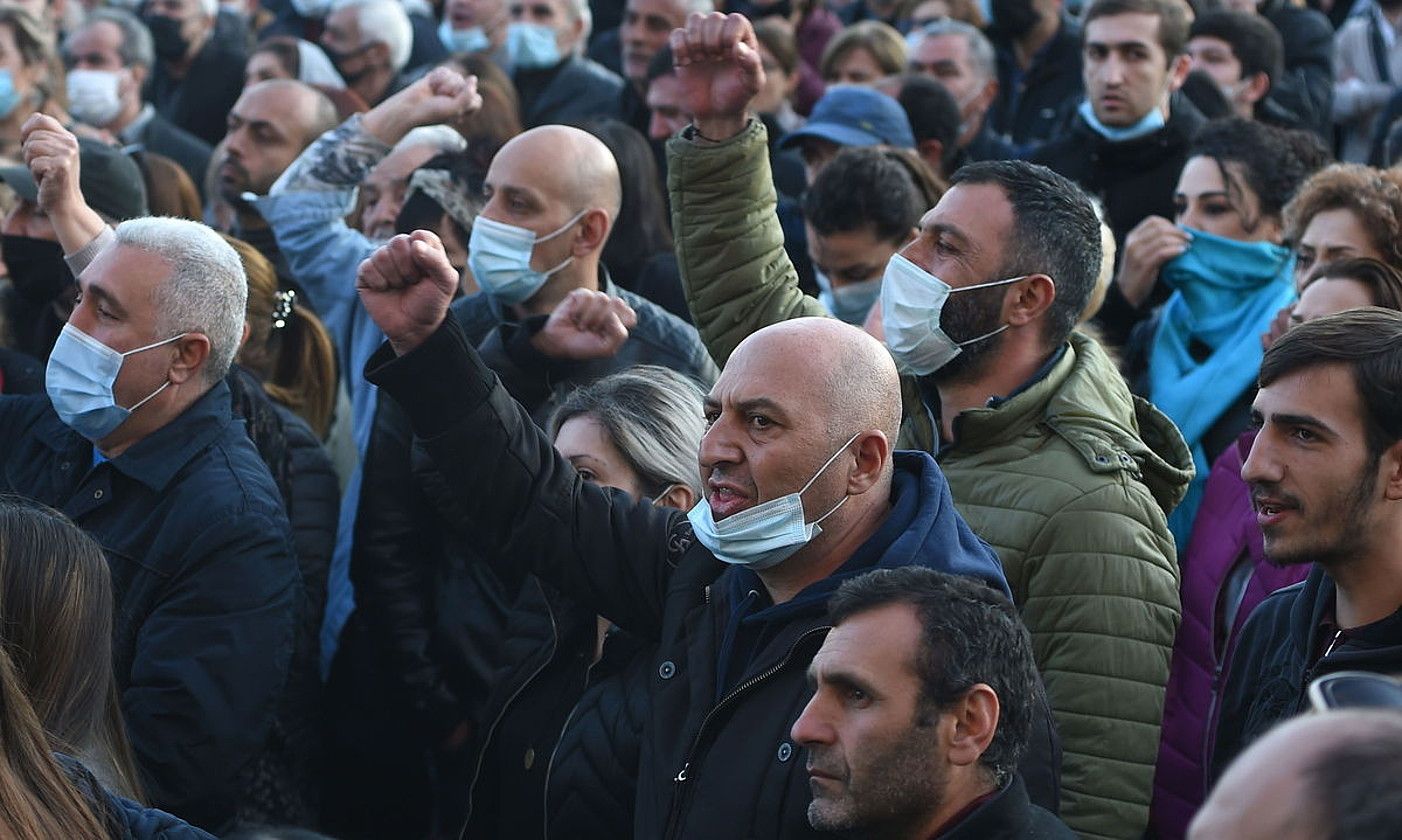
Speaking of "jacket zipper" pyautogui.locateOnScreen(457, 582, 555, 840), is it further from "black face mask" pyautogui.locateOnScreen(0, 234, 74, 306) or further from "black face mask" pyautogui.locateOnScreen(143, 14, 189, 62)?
"black face mask" pyautogui.locateOnScreen(143, 14, 189, 62)

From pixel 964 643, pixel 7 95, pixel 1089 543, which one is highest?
pixel 964 643

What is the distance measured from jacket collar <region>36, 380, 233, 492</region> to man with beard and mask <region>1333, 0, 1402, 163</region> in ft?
22.2

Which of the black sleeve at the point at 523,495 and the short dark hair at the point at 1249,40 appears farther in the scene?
the short dark hair at the point at 1249,40

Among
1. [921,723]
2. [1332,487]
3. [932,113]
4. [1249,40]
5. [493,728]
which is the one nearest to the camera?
[921,723]

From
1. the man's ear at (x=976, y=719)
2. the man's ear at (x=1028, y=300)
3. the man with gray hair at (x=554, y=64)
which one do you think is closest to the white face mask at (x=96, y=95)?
the man with gray hair at (x=554, y=64)

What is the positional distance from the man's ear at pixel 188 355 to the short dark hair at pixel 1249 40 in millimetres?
5351

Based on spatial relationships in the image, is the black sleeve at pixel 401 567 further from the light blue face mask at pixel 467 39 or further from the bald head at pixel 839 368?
the light blue face mask at pixel 467 39

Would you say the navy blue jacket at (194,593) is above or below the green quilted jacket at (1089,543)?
below

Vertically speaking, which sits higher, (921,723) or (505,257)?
(921,723)

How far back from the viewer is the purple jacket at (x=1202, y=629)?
4.55 m

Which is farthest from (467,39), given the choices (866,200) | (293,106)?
(866,200)

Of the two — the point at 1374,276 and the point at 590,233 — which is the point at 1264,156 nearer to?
the point at 1374,276

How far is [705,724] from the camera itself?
3.54 m

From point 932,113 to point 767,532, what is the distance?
176 inches
